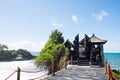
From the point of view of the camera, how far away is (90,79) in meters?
16.3

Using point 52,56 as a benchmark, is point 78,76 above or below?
below

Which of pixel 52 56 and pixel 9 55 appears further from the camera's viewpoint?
pixel 9 55

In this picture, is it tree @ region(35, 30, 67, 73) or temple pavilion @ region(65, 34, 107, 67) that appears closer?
temple pavilion @ region(65, 34, 107, 67)

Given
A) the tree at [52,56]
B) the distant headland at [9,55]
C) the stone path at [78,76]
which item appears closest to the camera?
the stone path at [78,76]

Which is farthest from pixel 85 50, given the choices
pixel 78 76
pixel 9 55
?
pixel 9 55

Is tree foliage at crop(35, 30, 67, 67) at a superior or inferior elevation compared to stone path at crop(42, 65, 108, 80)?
superior

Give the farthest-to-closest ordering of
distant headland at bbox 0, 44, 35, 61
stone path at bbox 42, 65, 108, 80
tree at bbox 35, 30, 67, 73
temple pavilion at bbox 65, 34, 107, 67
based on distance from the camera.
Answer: distant headland at bbox 0, 44, 35, 61 → tree at bbox 35, 30, 67, 73 → temple pavilion at bbox 65, 34, 107, 67 → stone path at bbox 42, 65, 108, 80

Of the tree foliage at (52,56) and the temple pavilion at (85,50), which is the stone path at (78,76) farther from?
the tree foliage at (52,56)

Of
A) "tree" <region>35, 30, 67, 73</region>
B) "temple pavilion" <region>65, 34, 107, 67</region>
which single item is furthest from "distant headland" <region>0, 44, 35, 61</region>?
"temple pavilion" <region>65, 34, 107, 67</region>

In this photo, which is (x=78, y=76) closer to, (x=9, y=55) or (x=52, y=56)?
(x=52, y=56)

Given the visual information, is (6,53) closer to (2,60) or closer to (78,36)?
(2,60)

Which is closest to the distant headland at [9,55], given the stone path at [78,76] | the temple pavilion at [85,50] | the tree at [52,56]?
the tree at [52,56]

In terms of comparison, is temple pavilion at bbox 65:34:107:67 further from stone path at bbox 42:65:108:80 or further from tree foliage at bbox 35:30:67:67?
stone path at bbox 42:65:108:80

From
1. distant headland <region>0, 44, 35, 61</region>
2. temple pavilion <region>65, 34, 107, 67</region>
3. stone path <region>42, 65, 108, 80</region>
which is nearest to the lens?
stone path <region>42, 65, 108, 80</region>
